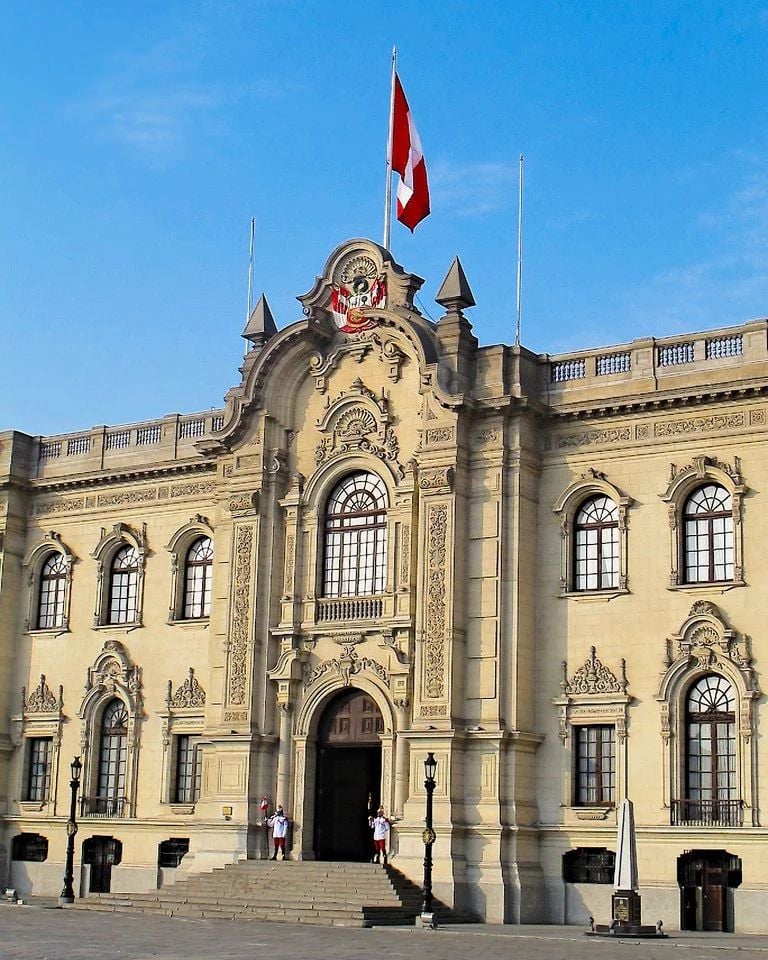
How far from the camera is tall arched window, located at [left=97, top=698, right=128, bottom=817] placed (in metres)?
42.2

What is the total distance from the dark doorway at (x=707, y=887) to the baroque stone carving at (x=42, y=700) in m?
18.9

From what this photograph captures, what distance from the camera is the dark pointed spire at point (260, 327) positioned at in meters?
41.2

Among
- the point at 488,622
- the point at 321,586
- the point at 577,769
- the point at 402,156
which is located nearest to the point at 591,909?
the point at 577,769

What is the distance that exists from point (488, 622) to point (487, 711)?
6.69 feet

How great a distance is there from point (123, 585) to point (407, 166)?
46.4ft

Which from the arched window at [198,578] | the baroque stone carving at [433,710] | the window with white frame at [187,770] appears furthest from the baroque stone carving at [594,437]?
the window with white frame at [187,770]

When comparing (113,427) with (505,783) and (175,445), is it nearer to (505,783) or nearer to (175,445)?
(175,445)

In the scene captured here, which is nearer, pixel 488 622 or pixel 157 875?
pixel 488 622

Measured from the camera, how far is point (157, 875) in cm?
4022

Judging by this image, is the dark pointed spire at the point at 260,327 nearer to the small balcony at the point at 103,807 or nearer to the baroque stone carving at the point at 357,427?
the baroque stone carving at the point at 357,427

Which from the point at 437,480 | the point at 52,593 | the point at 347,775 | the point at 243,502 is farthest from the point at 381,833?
the point at 52,593

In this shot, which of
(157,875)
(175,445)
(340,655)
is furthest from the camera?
(175,445)

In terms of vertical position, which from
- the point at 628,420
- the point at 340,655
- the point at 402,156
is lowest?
the point at 340,655

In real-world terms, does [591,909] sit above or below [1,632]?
below
